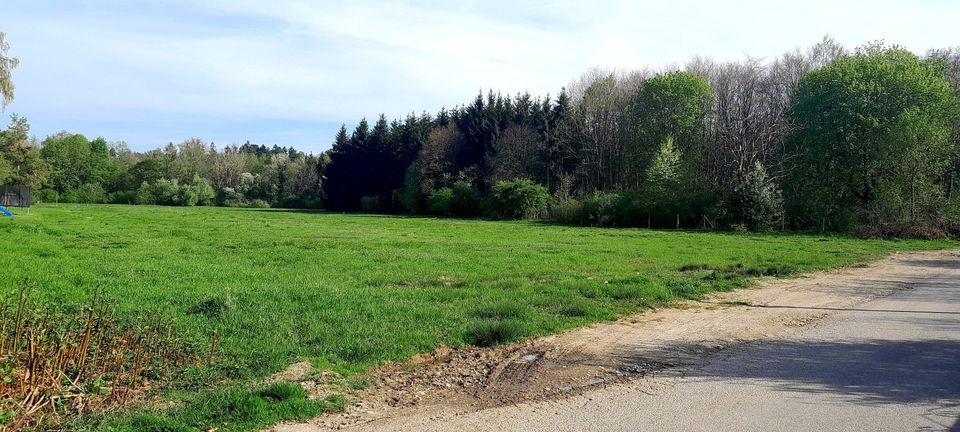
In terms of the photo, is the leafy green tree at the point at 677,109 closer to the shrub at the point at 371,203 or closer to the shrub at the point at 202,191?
the shrub at the point at 371,203

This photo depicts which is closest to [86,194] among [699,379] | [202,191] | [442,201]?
[202,191]

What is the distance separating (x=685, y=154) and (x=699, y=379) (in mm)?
52826

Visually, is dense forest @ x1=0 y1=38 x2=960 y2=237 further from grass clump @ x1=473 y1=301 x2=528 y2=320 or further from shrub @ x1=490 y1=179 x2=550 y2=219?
grass clump @ x1=473 y1=301 x2=528 y2=320

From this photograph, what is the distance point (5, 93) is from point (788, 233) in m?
46.6

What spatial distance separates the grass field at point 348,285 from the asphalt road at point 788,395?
8.95ft

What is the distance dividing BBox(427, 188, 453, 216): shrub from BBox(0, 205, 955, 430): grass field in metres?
43.3

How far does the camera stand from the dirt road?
623cm

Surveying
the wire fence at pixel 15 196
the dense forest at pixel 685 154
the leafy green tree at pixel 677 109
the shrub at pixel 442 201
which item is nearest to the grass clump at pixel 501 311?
the dense forest at pixel 685 154

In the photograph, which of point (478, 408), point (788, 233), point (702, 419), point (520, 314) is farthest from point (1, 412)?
point (788, 233)

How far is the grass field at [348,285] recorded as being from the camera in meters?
9.09

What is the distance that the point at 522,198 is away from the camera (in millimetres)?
62156

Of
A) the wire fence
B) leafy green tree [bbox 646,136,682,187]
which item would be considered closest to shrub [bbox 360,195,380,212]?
the wire fence

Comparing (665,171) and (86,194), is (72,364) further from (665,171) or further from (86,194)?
(86,194)

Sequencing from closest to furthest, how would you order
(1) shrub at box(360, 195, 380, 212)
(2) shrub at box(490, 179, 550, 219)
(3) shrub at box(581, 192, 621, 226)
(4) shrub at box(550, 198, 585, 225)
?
(3) shrub at box(581, 192, 621, 226) → (4) shrub at box(550, 198, 585, 225) → (2) shrub at box(490, 179, 550, 219) → (1) shrub at box(360, 195, 380, 212)
